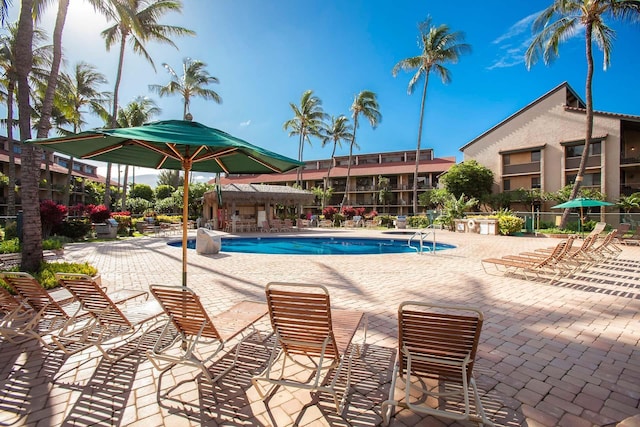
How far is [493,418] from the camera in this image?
7.51 ft

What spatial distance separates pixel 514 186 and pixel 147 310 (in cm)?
3183

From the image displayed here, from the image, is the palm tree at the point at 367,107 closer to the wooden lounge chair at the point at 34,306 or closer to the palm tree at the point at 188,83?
the palm tree at the point at 188,83

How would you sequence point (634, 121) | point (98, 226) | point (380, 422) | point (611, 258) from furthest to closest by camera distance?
point (634, 121) < point (98, 226) < point (611, 258) < point (380, 422)

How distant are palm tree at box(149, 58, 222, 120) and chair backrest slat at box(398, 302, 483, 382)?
96.6 ft

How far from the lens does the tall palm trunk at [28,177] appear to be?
6.06 metres

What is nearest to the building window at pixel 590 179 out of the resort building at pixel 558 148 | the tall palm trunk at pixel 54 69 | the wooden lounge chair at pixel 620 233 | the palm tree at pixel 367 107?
the resort building at pixel 558 148

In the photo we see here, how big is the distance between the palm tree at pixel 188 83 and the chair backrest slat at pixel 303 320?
28.8m

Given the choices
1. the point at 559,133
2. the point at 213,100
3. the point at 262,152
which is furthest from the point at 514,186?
the point at 262,152

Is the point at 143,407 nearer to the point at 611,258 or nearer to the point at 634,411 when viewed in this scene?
the point at 634,411

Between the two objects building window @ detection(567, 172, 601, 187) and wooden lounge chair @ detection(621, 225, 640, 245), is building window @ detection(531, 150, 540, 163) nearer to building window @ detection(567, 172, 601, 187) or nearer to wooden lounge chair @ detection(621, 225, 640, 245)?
building window @ detection(567, 172, 601, 187)

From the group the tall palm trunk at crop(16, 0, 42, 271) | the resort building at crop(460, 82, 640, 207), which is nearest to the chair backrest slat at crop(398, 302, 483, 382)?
the tall palm trunk at crop(16, 0, 42, 271)

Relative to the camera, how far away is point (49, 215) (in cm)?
1348

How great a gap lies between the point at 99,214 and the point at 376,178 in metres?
33.1

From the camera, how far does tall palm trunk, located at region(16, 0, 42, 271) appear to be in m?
6.06
